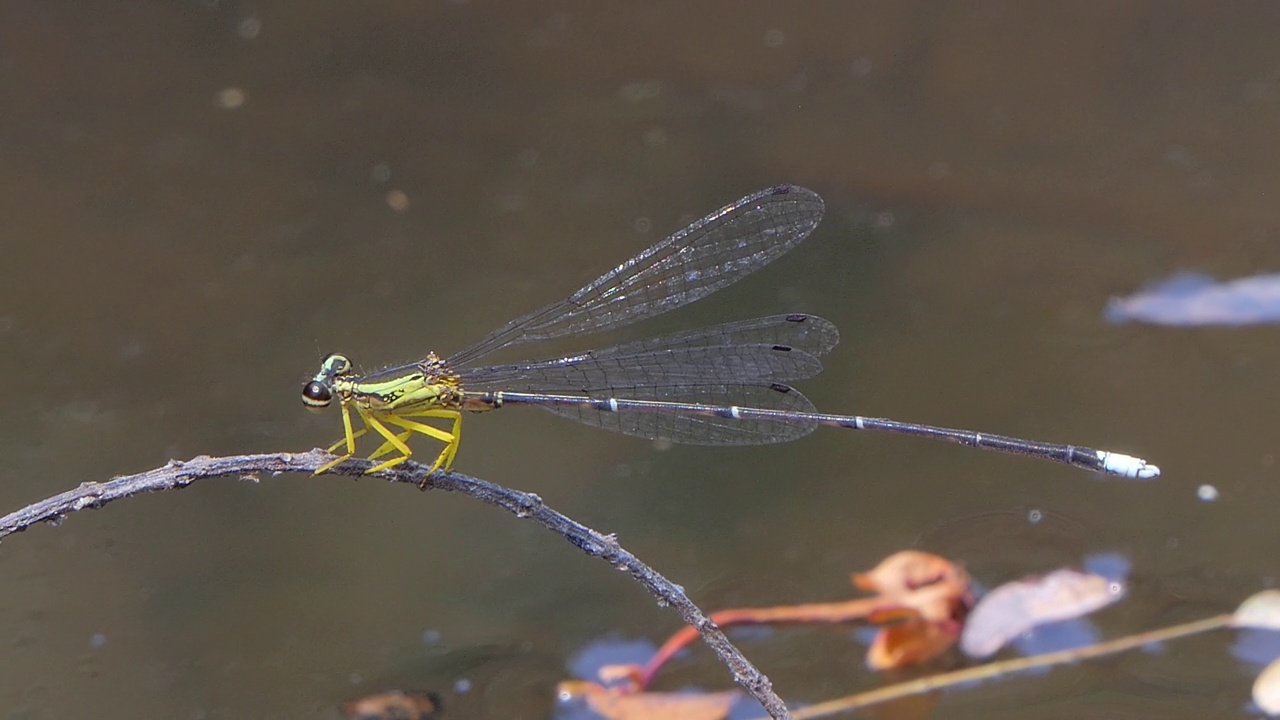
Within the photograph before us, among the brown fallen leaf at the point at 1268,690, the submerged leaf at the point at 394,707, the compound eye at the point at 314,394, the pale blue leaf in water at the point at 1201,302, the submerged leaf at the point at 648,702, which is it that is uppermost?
the pale blue leaf in water at the point at 1201,302

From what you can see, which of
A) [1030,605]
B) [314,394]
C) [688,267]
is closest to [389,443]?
[314,394]

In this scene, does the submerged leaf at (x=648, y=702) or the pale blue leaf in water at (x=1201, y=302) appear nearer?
the submerged leaf at (x=648, y=702)

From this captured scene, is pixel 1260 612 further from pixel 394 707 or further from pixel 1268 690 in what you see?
pixel 394 707

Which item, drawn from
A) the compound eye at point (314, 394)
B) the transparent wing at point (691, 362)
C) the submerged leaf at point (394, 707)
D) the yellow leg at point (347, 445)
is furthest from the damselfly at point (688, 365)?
the submerged leaf at point (394, 707)

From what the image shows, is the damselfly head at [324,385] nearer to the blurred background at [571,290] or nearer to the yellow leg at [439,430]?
the yellow leg at [439,430]

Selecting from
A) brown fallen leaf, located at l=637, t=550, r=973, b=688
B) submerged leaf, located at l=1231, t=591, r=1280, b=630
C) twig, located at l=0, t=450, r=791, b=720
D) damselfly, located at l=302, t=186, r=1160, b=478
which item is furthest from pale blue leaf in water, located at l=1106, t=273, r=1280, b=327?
twig, located at l=0, t=450, r=791, b=720

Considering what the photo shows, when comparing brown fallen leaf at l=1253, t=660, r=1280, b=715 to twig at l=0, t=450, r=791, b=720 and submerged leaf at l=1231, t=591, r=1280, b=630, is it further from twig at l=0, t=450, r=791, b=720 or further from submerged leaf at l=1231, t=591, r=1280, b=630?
twig at l=0, t=450, r=791, b=720

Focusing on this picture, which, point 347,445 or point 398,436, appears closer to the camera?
point 347,445
